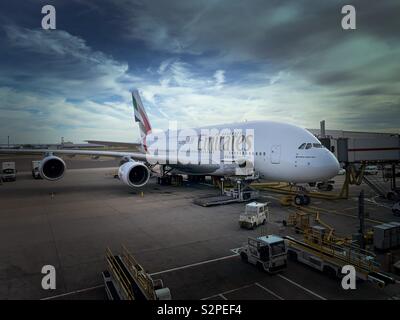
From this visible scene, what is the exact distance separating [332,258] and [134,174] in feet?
49.9

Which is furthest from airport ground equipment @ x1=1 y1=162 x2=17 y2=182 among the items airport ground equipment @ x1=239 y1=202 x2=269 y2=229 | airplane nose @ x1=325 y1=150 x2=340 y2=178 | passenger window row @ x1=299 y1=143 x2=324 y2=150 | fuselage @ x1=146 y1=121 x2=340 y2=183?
airplane nose @ x1=325 y1=150 x2=340 y2=178

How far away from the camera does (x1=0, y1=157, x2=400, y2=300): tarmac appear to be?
721 centimetres

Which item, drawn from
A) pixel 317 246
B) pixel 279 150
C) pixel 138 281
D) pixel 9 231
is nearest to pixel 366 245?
pixel 317 246

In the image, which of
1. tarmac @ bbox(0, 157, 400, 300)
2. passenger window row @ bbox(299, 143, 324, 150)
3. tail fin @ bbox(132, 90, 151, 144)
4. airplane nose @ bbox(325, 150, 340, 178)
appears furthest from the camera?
tail fin @ bbox(132, 90, 151, 144)

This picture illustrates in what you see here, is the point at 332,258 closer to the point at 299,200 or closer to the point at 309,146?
the point at 309,146

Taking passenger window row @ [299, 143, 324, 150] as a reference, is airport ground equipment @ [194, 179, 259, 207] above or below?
below

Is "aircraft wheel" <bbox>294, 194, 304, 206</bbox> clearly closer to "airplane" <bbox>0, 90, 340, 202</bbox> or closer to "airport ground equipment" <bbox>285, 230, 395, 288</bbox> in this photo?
"airplane" <bbox>0, 90, 340, 202</bbox>

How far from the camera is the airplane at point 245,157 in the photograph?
50.8ft

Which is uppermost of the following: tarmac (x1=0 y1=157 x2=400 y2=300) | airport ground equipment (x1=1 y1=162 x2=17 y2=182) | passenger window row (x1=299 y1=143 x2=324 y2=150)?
passenger window row (x1=299 y1=143 x2=324 y2=150)

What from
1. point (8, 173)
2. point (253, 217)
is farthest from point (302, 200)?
point (8, 173)

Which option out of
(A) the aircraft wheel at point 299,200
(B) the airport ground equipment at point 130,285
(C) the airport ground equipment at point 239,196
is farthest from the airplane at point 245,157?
(B) the airport ground equipment at point 130,285

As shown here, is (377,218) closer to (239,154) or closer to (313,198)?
(313,198)

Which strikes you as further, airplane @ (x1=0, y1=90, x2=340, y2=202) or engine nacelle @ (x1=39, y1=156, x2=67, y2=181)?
engine nacelle @ (x1=39, y1=156, x2=67, y2=181)
